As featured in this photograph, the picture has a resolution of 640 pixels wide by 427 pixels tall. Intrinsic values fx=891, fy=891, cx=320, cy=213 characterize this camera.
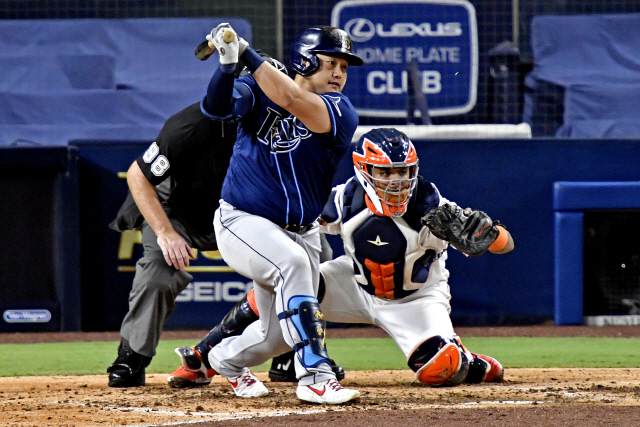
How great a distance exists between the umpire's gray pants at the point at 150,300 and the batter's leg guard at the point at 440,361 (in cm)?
114

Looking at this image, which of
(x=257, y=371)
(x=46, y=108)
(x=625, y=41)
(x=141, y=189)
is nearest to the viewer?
(x=141, y=189)

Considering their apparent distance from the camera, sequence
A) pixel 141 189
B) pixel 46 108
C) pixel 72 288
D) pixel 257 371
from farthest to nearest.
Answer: pixel 46 108 → pixel 72 288 → pixel 257 371 → pixel 141 189

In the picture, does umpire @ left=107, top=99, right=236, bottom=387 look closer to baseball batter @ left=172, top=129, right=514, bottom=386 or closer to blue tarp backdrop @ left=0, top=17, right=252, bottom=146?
baseball batter @ left=172, top=129, right=514, bottom=386

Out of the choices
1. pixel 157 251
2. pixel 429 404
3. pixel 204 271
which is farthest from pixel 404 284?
pixel 204 271

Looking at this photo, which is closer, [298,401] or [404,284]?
[298,401]

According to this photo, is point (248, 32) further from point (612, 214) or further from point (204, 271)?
point (612, 214)

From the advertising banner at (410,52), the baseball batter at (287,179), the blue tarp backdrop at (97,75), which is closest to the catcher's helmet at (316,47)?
the baseball batter at (287,179)

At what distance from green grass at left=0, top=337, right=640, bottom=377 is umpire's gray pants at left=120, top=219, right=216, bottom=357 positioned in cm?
71

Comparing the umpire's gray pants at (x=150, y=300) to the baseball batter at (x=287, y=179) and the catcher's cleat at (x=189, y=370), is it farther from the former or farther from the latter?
the baseball batter at (x=287, y=179)

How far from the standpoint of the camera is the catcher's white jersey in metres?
3.94

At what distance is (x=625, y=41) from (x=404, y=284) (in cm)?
607

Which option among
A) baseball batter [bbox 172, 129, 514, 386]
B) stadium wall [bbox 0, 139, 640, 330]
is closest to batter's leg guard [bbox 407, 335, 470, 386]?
baseball batter [bbox 172, 129, 514, 386]

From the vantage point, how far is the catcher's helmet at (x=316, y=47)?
3.30 m

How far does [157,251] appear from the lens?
163 inches
